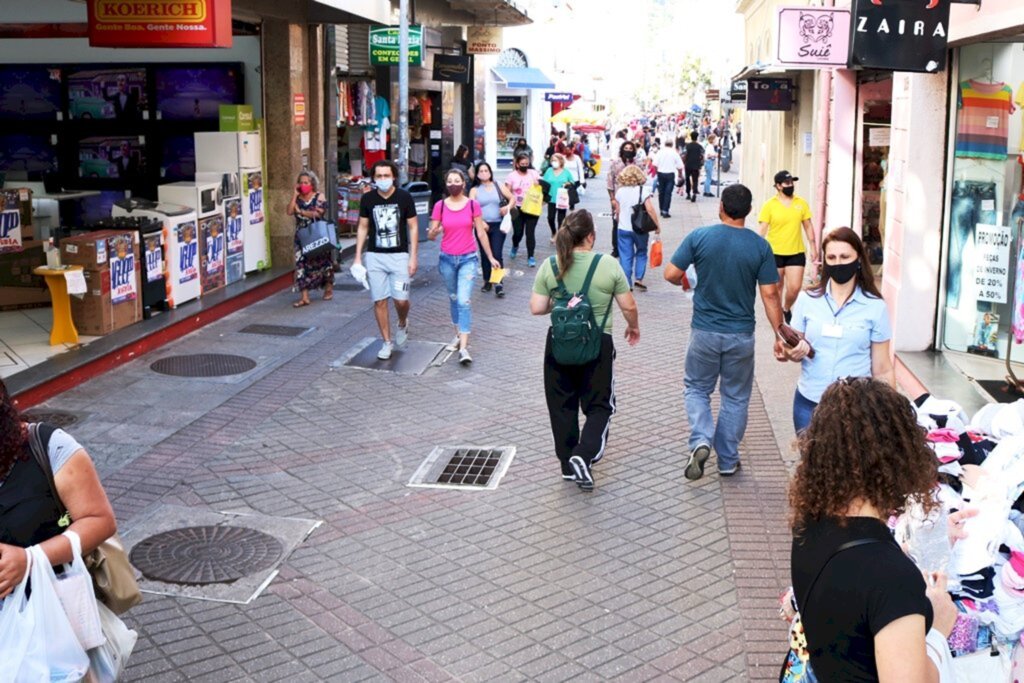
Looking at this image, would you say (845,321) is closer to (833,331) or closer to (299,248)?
(833,331)

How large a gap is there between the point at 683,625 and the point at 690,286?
271 centimetres

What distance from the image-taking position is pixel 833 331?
6285 millimetres

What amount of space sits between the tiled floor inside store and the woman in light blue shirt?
263 inches

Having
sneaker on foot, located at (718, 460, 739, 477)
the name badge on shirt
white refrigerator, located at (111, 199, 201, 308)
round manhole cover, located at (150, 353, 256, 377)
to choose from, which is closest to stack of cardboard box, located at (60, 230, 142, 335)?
round manhole cover, located at (150, 353, 256, 377)

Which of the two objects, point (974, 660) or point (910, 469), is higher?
point (910, 469)

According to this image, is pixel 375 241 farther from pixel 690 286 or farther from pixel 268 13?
pixel 268 13

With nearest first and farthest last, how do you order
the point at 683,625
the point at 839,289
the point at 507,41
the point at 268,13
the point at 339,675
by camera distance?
1. the point at 339,675
2. the point at 683,625
3. the point at 839,289
4. the point at 268,13
5. the point at 507,41

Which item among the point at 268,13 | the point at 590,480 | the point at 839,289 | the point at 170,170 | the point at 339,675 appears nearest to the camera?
the point at 339,675

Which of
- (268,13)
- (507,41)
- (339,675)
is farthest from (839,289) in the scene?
(507,41)

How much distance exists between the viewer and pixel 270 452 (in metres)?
8.53

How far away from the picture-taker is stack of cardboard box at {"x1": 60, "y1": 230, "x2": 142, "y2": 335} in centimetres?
1103

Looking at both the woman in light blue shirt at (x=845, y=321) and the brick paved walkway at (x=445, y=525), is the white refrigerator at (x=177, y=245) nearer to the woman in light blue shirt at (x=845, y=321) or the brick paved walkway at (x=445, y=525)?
the brick paved walkway at (x=445, y=525)

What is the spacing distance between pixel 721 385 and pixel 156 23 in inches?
248

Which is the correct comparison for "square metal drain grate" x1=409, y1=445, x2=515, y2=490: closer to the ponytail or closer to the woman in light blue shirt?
the ponytail
